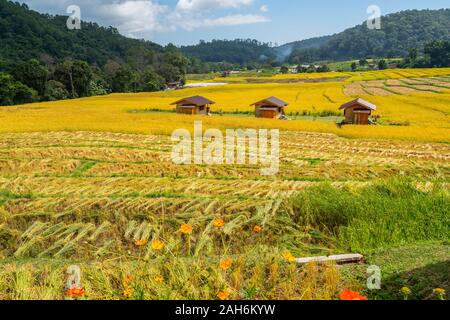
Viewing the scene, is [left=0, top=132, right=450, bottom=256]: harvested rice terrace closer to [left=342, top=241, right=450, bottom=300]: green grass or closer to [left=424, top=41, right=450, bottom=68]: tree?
[left=342, top=241, right=450, bottom=300]: green grass

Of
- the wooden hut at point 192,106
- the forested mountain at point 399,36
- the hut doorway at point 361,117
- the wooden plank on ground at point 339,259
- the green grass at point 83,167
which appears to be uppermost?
the forested mountain at point 399,36

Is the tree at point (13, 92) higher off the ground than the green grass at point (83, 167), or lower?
higher

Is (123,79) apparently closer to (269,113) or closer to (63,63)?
(63,63)

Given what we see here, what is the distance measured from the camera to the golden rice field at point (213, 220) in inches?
211

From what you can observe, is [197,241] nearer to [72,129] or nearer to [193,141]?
[193,141]

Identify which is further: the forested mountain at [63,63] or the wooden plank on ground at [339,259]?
the forested mountain at [63,63]

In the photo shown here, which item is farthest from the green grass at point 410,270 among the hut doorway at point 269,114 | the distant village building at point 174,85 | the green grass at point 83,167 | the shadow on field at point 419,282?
the distant village building at point 174,85

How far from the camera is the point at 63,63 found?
6612cm

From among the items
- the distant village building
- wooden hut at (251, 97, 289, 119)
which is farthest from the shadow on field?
the distant village building

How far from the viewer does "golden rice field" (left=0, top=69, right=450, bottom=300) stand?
5.36m

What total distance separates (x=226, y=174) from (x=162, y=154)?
3.91 meters

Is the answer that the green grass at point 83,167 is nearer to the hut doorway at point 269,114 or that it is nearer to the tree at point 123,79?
the hut doorway at point 269,114

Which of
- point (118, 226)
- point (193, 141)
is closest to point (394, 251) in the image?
point (118, 226)

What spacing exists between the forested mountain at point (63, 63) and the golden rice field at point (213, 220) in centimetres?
4418
